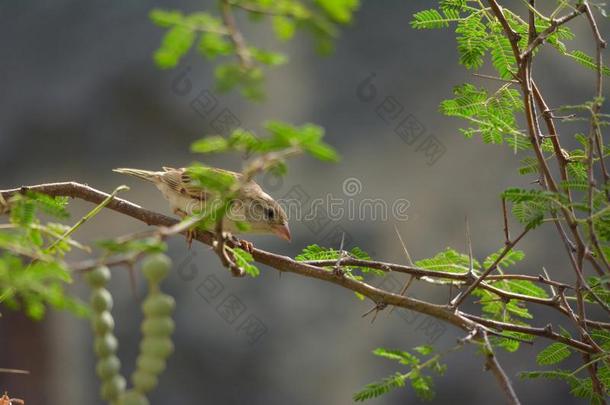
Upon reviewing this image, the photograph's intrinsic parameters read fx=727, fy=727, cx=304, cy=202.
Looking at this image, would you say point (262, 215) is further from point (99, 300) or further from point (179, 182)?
point (99, 300)

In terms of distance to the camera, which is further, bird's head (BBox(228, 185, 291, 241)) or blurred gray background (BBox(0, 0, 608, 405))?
blurred gray background (BBox(0, 0, 608, 405))

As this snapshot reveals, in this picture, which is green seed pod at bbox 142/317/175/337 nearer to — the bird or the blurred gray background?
the bird

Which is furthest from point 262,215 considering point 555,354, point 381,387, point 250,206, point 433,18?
point 381,387

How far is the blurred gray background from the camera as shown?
838 cm

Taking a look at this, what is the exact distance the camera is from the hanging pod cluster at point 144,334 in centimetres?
177

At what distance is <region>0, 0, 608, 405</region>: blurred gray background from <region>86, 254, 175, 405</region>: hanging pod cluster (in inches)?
256

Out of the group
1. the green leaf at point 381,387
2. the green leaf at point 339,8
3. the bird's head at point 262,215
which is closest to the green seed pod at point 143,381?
the green leaf at point 339,8

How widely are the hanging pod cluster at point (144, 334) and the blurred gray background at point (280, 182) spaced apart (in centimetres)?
651

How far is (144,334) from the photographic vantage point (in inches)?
69.4

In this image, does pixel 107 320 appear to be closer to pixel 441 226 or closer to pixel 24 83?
pixel 441 226

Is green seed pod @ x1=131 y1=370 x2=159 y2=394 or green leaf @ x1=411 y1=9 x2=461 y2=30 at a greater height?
green leaf @ x1=411 y1=9 x2=461 y2=30

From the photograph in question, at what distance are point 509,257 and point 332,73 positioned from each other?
17.5ft

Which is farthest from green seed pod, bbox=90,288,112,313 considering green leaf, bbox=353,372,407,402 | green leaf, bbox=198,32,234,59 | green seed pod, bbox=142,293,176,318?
green leaf, bbox=353,372,407,402

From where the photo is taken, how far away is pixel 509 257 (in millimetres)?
3824
